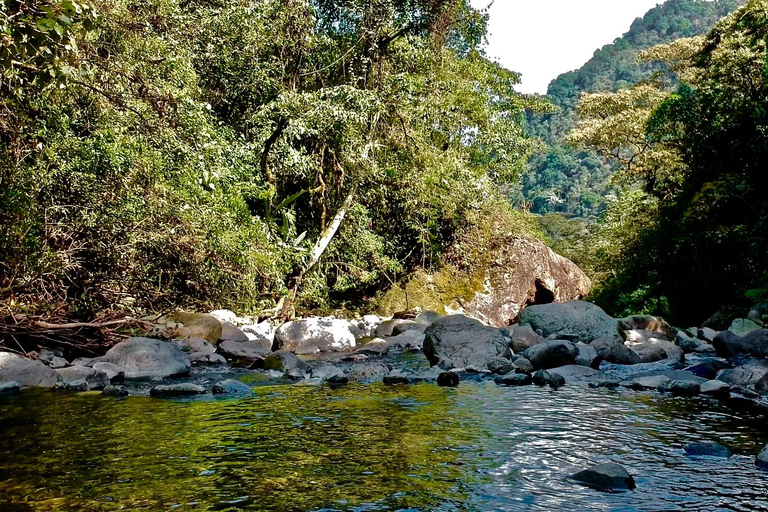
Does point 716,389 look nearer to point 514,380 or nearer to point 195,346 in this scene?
point 514,380

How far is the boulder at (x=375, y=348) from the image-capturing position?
9531mm

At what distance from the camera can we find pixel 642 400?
5.77 m

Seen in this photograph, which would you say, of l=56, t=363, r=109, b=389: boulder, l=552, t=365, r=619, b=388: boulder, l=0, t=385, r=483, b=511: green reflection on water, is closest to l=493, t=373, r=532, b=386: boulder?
l=552, t=365, r=619, b=388: boulder

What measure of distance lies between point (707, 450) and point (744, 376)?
9.29ft

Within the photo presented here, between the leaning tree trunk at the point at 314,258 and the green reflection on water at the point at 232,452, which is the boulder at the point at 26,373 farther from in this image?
the leaning tree trunk at the point at 314,258

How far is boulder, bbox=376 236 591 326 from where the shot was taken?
50.2 feet

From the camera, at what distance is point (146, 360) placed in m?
7.23

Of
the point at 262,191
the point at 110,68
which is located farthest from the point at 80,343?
the point at 262,191

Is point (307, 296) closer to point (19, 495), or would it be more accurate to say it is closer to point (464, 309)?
point (464, 309)

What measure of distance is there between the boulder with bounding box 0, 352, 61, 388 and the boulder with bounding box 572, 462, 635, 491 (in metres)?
5.17

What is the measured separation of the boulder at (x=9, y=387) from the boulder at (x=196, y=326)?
352 cm

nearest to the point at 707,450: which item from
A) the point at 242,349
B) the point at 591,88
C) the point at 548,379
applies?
the point at 548,379

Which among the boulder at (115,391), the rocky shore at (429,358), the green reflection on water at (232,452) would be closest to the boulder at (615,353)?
the rocky shore at (429,358)

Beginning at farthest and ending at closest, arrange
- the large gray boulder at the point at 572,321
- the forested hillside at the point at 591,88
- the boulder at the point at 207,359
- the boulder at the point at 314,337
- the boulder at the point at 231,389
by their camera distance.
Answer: the forested hillside at the point at 591,88 < the boulder at the point at 314,337 < the large gray boulder at the point at 572,321 < the boulder at the point at 207,359 < the boulder at the point at 231,389
